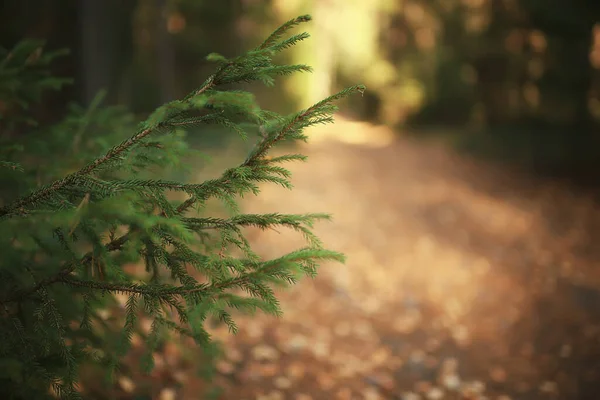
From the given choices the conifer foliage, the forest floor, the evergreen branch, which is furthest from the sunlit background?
the evergreen branch

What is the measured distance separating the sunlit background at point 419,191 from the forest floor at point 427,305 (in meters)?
0.03

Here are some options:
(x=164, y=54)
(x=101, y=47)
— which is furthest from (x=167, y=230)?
(x=164, y=54)

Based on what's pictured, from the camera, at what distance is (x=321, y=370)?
3.83 metres

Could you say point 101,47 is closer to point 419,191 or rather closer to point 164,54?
point 164,54

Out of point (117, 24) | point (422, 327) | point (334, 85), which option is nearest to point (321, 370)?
point (422, 327)

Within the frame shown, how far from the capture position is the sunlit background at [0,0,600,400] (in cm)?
391

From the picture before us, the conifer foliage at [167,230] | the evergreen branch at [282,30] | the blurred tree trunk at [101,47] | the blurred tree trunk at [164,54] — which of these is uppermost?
the blurred tree trunk at [164,54]

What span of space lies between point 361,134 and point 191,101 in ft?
54.5

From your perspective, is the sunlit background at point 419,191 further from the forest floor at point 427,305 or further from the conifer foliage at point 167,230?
the conifer foliage at point 167,230

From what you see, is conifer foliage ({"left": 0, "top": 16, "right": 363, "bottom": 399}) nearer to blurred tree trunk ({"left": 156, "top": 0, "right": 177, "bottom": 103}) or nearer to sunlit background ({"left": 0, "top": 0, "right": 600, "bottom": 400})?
sunlit background ({"left": 0, "top": 0, "right": 600, "bottom": 400})

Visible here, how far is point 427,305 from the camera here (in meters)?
5.25

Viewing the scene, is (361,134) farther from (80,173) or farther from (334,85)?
(80,173)

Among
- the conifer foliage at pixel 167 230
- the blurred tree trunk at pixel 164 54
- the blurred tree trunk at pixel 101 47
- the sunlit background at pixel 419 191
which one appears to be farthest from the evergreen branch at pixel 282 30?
→ the blurred tree trunk at pixel 164 54

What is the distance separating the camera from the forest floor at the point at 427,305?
146 inches
